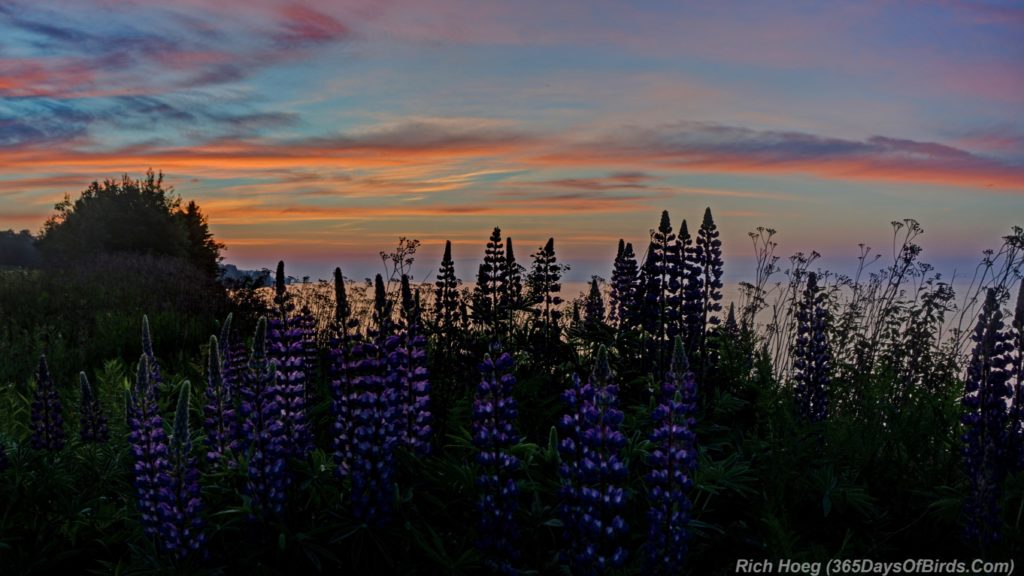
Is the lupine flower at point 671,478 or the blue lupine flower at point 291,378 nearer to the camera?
the lupine flower at point 671,478

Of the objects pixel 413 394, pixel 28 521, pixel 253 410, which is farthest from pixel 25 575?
pixel 413 394

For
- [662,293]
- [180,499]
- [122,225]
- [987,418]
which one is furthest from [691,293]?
[122,225]

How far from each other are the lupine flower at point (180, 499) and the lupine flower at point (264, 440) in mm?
339

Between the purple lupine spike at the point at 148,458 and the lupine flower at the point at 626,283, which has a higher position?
the lupine flower at the point at 626,283

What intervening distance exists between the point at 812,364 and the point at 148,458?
20.7 ft

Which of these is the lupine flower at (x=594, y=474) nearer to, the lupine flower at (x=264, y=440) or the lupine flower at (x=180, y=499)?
the lupine flower at (x=264, y=440)

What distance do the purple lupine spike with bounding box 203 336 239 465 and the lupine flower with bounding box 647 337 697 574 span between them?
2.85 m

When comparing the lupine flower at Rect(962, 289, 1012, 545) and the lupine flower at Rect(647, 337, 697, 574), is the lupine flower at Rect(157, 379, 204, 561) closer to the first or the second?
the lupine flower at Rect(647, 337, 697, 574)

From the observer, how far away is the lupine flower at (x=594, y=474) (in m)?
4.33

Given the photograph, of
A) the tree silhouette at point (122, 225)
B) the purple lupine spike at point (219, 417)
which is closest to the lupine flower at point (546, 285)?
the purple lupine spike at point (219, 417)

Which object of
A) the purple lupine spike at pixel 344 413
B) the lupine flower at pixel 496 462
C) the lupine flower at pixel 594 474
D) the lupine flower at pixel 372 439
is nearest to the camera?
the lupine flower at pixel 594 474

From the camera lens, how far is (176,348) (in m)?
15.0

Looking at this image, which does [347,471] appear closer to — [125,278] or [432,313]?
[432,313]

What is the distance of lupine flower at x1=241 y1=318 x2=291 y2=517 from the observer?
4.96m
